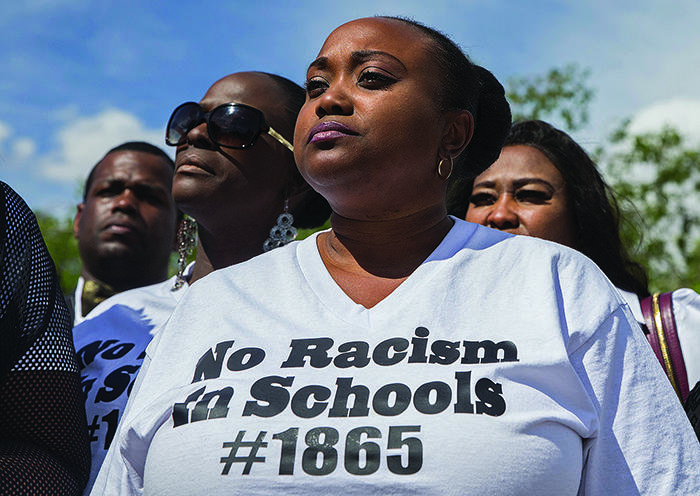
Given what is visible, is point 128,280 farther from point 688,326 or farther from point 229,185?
point 688,326

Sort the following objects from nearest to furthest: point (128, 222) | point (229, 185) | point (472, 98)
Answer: point (472, 98), point (229, 185), point (128, 222)

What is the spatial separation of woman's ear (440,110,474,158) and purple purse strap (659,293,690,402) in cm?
111

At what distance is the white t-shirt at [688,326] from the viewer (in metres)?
2.79

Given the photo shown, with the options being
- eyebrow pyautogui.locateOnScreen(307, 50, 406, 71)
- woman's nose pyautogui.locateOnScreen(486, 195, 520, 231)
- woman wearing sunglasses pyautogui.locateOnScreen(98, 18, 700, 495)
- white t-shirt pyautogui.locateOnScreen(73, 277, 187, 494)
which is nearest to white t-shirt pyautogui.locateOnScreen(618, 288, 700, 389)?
woman's nose pyautogui.locateOnScreen(486, 195, 520, 231)

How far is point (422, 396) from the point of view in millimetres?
1725

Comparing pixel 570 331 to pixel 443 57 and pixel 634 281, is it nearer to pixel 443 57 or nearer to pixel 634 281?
pixel 443 57

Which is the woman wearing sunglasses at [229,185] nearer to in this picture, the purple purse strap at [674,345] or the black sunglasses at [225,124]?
the black sunglasses at [225,124]

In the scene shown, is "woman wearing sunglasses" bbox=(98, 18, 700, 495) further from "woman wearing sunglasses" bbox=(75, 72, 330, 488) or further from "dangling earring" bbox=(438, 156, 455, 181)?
"woman wearing sunglasses" bbox=(75, 72, 330, 488)

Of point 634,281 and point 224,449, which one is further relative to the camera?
point 634,281

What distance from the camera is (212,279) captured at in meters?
2.19

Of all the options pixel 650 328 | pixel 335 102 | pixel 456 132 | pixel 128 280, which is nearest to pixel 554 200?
pixel 650 328

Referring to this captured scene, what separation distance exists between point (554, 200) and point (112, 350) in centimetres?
202

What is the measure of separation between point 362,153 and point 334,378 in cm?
63

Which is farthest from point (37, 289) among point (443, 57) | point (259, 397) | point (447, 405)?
point (443, 57)
